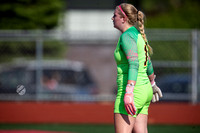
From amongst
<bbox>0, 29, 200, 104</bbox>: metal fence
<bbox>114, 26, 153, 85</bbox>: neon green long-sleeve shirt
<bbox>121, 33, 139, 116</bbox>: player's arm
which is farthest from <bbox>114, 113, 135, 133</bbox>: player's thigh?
<bbox>0, 29, 200, 104</bbox>: metal fence

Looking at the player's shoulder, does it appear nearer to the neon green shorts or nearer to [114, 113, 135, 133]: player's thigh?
the neon green shorts

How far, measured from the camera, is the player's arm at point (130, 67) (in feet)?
13.5

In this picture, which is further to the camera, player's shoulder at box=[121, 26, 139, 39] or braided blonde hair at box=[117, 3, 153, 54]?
braided blonde hair at box=[117, 3, 153, 54]

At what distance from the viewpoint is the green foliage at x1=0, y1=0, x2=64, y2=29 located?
1511 centimetres

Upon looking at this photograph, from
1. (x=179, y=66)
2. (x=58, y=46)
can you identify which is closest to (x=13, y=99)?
(x=58, y=46)

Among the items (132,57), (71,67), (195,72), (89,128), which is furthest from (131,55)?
(71,67)

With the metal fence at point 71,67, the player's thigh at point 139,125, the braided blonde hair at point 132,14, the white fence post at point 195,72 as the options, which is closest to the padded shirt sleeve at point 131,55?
the braided blonde hair at point 132,14

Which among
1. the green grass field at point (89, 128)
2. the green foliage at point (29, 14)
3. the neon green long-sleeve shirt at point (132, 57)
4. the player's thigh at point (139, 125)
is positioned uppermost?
the green foliage at point (29, 14)

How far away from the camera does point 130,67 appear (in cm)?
418

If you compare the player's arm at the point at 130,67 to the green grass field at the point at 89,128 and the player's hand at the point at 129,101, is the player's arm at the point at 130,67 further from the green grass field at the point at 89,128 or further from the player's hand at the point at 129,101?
the green grass field at the point at 89,128

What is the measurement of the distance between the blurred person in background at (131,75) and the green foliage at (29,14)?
34.6 feet

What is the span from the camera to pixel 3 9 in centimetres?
1510

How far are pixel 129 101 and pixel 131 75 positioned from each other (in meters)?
0.27

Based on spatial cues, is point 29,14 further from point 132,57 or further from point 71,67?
point 132,57
